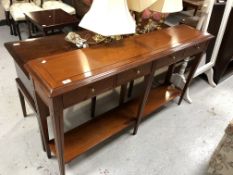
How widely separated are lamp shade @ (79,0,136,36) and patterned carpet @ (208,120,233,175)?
0.84m

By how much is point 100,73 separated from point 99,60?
0.41 ft

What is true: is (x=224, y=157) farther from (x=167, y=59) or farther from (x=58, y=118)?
(x=58, y=118)

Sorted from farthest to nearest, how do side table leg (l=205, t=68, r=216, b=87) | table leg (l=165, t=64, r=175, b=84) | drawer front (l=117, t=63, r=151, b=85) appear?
side table leg (l=205, t=68, r=216, b=87) < table leg (l=165, t=64, r=175, b=84) < drawer front (l=117, t=63, r=151, b=85)

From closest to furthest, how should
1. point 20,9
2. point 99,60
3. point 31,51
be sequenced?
point 99,60, point 31,51, point 20,9

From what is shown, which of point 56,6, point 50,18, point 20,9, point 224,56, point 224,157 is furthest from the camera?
point 56,6

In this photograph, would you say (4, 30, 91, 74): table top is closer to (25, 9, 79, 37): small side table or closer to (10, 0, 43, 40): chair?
(25, 9, 79, 37): small side table

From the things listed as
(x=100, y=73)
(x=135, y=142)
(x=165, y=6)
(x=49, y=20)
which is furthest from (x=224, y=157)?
(x=49, y=20)

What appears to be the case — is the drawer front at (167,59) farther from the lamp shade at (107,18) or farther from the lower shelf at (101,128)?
the lower shelf at (101,128)

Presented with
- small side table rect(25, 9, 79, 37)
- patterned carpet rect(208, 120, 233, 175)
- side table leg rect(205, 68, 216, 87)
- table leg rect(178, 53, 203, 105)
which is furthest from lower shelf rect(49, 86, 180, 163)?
small side table rect(25, 9, 79, 37)

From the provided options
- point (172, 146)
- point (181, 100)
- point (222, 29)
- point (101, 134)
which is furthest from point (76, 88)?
point (222, 29)

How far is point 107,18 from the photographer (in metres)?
1.21

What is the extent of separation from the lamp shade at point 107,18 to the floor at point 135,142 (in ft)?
2.92

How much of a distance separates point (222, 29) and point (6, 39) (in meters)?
2.65

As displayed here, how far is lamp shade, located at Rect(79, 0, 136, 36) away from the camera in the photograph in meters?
1.20
